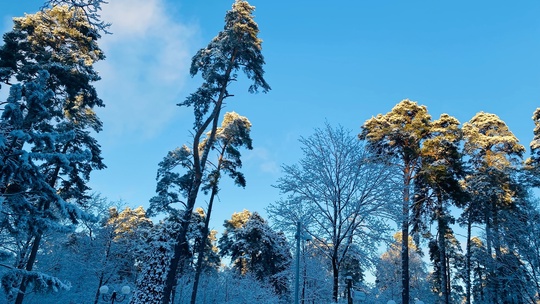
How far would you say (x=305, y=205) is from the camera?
14.0 meters

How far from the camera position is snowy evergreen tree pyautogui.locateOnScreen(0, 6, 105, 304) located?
23.2ft

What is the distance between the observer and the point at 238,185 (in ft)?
79.3

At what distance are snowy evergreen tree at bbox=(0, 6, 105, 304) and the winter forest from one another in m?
0.05

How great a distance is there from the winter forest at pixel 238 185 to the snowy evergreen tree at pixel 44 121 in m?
0.05

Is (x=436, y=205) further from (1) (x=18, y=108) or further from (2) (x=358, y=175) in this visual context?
(1) (x=18, y=108)

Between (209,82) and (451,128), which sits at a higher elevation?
(451,128)

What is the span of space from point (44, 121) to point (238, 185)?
490 inches

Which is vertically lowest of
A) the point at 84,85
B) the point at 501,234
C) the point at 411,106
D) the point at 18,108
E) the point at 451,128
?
the point at 18,108

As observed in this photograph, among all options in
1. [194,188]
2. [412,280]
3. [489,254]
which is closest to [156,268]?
[194,188]

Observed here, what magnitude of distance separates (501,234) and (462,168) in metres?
4.51

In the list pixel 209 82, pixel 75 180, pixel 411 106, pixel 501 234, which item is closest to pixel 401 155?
pixel 411 106

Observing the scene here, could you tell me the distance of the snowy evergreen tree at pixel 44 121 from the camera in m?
7.09

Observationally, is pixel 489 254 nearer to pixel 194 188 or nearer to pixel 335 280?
pixel 335 280

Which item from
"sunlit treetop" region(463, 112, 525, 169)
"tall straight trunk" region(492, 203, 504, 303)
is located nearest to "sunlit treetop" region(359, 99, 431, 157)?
"sunlit treetop" region(463, 112, 525, 169)
